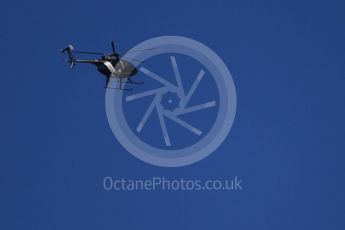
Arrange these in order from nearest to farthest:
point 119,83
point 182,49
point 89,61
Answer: point 89,61
point 119,83
point 182,49

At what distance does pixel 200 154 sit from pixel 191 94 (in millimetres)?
1527

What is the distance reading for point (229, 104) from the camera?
1418cm

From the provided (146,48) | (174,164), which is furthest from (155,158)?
(146,48)

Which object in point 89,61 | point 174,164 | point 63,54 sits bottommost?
point 174,164

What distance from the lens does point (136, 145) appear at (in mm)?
14047

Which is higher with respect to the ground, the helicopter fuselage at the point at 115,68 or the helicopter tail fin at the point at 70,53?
the helicopter tail fin at the point at 70,53

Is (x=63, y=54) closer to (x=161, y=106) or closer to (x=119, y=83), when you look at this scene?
(x=119, y=83)

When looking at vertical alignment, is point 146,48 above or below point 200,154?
above

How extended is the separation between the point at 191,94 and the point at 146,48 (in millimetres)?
1641

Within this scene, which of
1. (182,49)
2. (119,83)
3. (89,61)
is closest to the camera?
(89,61)

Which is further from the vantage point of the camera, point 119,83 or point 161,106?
point 161,106

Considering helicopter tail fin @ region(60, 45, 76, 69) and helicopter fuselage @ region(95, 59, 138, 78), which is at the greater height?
helicopter tail fin @ region(60, 45, 76, 69)

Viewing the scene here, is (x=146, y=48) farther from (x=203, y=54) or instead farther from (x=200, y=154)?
(x=200, y=154)

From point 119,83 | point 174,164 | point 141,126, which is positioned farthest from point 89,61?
point 174,164
